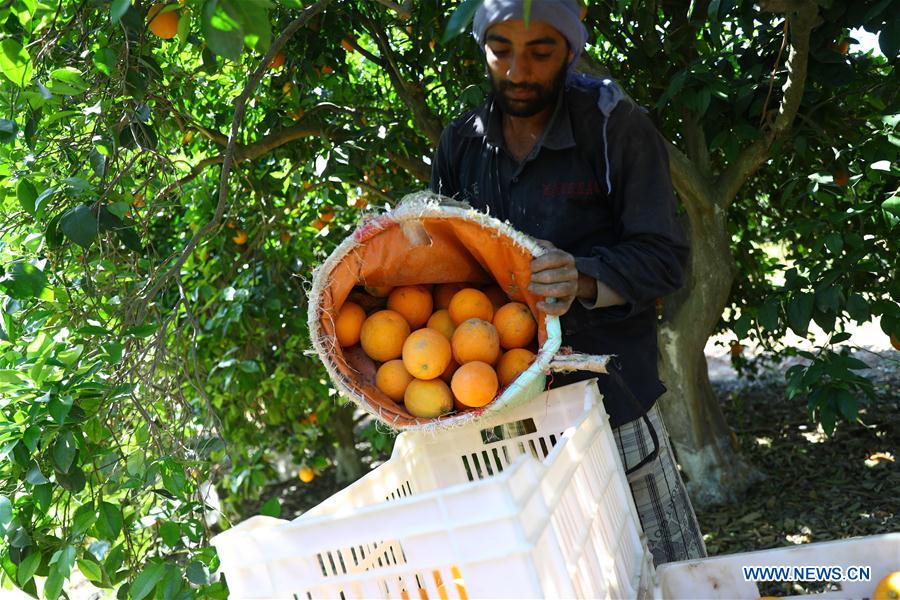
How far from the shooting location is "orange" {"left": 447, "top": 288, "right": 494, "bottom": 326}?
1.70 meters

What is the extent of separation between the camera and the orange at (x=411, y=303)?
69.2 inches

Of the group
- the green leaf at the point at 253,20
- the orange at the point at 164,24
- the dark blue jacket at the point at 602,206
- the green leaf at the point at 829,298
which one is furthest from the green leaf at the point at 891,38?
the orange at the point at 164,24

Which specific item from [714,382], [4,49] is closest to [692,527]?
[4,49]

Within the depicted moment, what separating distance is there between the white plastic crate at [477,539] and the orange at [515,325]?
0.19m

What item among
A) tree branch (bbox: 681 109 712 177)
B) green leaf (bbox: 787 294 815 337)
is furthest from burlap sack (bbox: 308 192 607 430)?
tree branch (bbox: 681 109 712 177)

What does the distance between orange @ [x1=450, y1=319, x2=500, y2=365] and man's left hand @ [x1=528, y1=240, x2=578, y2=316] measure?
4.8 inches

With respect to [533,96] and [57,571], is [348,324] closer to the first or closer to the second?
[533,96]

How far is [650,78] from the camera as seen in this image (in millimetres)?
3350

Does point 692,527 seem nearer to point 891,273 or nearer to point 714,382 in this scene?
point 891,273

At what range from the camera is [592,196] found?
182 cm

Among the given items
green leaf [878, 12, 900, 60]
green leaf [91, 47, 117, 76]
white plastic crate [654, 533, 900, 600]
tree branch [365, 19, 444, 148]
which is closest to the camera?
→ white plastic crate [654, 533, 900, 600]

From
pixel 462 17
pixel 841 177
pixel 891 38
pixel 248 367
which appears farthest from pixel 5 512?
pixel 841 177

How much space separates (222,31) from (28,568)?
45.2 inches

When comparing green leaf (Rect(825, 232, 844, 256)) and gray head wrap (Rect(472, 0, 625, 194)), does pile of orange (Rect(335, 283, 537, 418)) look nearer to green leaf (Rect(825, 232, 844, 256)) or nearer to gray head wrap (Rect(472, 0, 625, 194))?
gray head wrap (Rect(472, 0, 625, 194))
